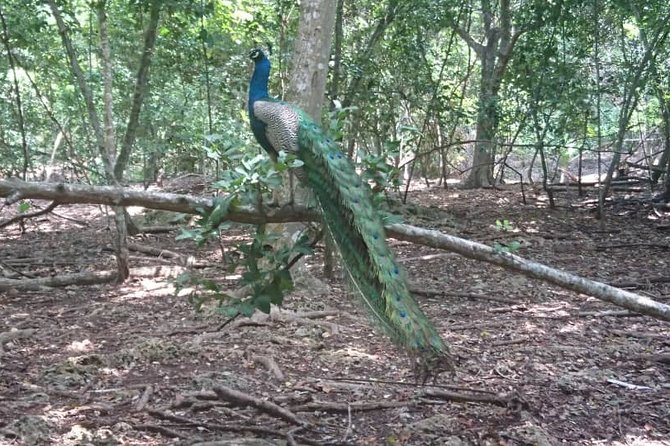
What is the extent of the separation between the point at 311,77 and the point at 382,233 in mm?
3318

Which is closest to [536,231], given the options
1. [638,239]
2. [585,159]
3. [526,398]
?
[638,239]

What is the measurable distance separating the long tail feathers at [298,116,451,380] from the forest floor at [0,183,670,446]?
0.34 meters

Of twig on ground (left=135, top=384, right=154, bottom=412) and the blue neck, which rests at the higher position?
the blue neck

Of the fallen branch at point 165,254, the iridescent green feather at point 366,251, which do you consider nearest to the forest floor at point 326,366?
the fallen branch at point 165,254

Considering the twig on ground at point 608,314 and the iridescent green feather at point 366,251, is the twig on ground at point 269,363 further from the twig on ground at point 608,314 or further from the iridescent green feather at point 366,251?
the twig on ground at point 608,314

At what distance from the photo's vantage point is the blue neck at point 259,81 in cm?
525

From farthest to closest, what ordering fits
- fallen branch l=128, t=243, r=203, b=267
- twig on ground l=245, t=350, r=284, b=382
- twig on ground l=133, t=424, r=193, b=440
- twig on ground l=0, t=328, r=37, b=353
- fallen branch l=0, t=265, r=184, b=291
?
fallen branch l=128, t=243, r=203, b=267 → fallen branch l=0, t=265, r=184, b=291 → twig on ground l=0, t=328, r=37, b=353 → twig on ground l=245, t=350, r=284, b=382 → twig on ground l=133, t=424, r=193, b=440

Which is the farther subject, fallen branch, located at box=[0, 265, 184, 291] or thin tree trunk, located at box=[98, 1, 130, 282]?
fallen branch, located at box=[0, 265, 184, 291]

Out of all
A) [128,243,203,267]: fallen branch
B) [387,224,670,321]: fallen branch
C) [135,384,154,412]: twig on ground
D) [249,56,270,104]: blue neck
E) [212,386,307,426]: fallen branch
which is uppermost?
[249,56,270,104]: blue neck

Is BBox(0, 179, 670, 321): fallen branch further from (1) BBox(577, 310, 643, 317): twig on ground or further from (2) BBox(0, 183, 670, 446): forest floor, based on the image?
(1) BBox(577, 310, 643, 317): twig on ground

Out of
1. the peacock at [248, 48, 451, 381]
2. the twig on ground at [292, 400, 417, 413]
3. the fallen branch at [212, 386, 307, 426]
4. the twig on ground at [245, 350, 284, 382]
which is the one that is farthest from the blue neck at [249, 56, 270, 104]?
the twig on ground at [292, 400, 417, 413]

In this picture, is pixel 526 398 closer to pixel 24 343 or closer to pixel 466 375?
pixel 466 375

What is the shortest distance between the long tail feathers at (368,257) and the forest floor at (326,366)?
34 centimetres

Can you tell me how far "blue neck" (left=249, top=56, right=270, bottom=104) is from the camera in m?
5.25
